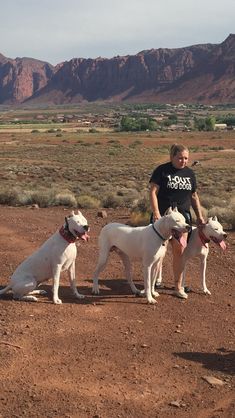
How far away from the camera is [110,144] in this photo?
67562 mm

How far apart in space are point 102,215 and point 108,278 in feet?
19.4

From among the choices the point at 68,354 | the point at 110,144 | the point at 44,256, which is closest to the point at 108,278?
the point at 44,256

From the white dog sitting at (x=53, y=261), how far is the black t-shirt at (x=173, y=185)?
1.17 metres

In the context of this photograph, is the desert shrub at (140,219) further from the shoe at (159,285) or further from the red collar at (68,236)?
the red collar at (68,236)

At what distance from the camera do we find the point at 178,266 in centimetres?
764

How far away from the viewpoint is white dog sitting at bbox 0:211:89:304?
22.7 feet

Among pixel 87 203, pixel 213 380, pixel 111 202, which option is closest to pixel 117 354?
pixel 213 380

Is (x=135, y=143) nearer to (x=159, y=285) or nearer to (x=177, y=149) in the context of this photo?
(x=159, y=285)

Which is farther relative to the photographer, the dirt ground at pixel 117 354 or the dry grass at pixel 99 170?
the dry grass at pixel 99 170

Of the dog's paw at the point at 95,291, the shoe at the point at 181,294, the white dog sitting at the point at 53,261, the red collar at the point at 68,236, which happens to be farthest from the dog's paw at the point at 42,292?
the shoe at the point at 181,294

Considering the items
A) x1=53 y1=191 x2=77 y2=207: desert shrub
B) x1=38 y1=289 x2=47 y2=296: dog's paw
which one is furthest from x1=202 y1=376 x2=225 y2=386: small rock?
x1=53 y1=191 x2=77 y2=207: desert shrub

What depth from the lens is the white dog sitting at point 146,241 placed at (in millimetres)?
6961

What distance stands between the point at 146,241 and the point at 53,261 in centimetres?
124

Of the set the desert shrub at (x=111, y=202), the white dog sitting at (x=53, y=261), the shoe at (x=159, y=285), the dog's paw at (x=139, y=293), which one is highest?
the white dog sitting at (x=53, y=261)
